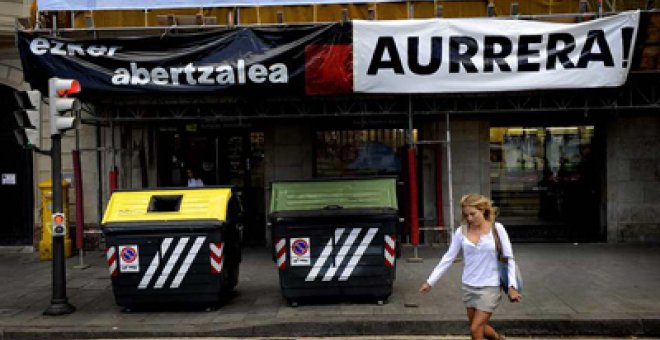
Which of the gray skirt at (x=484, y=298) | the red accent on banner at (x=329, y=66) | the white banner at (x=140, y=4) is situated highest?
the white banner at (x=140, y=4)

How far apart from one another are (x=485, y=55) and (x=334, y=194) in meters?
3.54

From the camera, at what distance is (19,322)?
738cm

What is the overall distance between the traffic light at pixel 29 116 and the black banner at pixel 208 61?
76.6 inches

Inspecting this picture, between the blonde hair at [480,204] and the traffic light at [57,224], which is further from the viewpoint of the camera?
the traffic light at [57,224]

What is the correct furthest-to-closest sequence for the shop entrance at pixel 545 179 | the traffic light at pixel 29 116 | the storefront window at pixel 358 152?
the shop entrance at pixel 545 179 < the storefront window at pixel 358 152 < the traffic light at pixel 29 116

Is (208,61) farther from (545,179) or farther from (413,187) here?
(545,179)

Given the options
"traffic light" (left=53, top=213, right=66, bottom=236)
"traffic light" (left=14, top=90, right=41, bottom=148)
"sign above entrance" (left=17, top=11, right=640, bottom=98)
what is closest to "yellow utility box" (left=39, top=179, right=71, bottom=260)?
"sign above entrance" (left=17, top=11, right=640, bottom=98)

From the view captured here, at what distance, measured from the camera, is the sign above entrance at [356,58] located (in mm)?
9422

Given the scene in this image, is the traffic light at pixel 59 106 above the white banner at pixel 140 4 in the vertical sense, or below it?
below

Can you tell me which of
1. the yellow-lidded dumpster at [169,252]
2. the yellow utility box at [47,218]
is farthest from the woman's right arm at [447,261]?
the yellow utility box at [47,218]

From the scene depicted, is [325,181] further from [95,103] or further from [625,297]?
[95,103]

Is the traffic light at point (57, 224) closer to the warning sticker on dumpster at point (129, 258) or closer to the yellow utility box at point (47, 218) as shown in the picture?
the warning sticker on dumpster at point (129, 258)

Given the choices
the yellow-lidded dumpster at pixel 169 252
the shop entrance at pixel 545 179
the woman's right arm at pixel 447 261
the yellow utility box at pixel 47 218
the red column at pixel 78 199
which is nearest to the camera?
the woman's right arm at pixel 447 261

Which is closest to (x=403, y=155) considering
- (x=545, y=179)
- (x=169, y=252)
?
(x=545, y=179)
